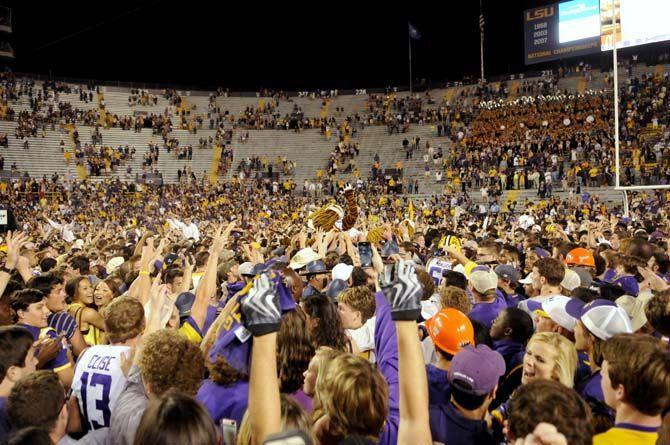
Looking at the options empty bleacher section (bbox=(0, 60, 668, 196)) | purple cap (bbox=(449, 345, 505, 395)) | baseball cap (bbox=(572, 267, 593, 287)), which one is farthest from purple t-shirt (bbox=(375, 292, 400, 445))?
empty bleacher section (bbox=(0, 60, 668, 196))

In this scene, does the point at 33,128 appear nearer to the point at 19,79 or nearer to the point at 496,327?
the point at 19,79

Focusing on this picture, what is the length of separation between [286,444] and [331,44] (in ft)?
176

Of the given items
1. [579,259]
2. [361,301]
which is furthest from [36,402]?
[579,259]

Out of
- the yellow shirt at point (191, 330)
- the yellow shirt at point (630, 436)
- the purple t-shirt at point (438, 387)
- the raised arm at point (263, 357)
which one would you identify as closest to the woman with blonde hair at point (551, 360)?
the purple t-shirt at point (438, 387)

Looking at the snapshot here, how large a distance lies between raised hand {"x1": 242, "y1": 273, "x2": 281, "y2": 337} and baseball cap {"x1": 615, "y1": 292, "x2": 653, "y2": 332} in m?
2.91

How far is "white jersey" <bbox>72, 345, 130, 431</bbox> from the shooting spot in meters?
3.31

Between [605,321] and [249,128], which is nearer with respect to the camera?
[605,321]

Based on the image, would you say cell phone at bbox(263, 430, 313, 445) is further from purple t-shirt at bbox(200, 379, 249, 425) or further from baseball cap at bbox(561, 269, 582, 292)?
baseball cap at bbox(561, 269, 582, 292)

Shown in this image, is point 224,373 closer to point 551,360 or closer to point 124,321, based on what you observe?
point 124,321

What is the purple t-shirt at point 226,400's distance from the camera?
2.93 m

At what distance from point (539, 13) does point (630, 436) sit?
1605 inches

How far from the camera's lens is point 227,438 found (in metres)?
2.75

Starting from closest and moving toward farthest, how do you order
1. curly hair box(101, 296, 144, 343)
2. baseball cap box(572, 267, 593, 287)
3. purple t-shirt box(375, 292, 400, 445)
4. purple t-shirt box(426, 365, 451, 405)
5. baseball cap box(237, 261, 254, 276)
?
purple t-shirt box(375, 292, 400, 445) < purple t-shirt box(426, 365, 451, 405) < curly hair box(101, 296, 144, 343) < baseball cap box(572, 267, 593, 287) < baseball cap box(237, 261, 254, 276)

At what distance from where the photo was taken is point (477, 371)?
2787 millimetres
